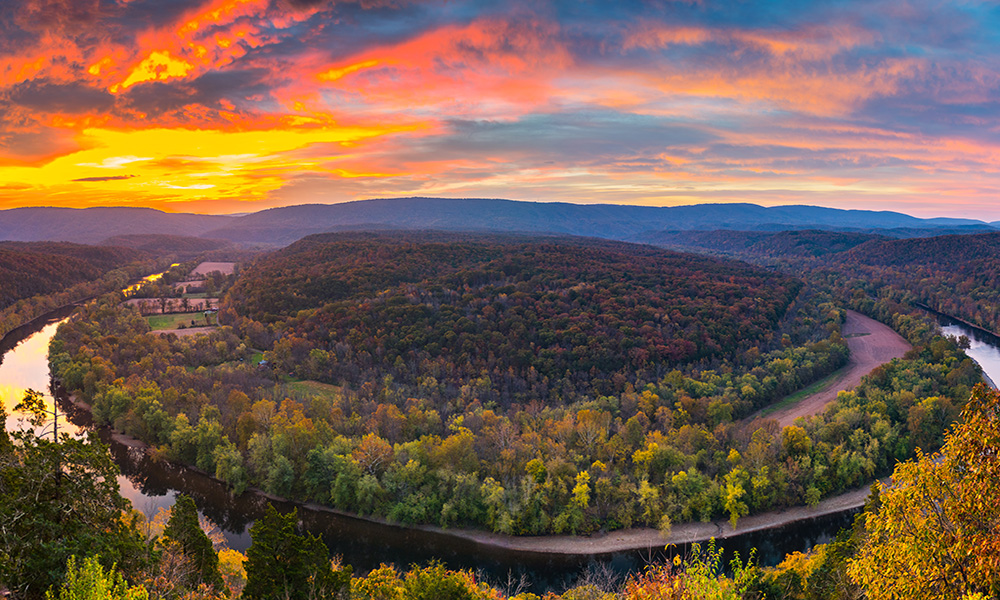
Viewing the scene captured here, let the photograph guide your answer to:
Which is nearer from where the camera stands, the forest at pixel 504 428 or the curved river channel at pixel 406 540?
the forest at pixel 504 428

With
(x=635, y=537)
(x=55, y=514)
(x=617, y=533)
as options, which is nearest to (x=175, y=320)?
(x=617, y=533)

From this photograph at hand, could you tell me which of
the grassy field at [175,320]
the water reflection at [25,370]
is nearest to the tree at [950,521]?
the water reflection at [25,370]

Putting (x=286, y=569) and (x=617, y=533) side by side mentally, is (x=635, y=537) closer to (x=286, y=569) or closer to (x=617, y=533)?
(x=617, y=533)

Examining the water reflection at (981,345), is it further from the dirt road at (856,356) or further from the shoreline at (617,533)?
the shoreline at (617,533)

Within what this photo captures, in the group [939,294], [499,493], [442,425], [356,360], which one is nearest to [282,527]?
[499,493]

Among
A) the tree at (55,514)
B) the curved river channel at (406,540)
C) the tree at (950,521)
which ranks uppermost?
the tree at (950,521)

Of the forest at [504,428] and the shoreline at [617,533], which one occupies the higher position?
the forest at [504,428]

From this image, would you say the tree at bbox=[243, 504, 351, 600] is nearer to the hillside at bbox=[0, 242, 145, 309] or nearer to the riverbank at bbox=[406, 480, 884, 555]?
the riverbank at bbox=[406, 480, 884, 555]
